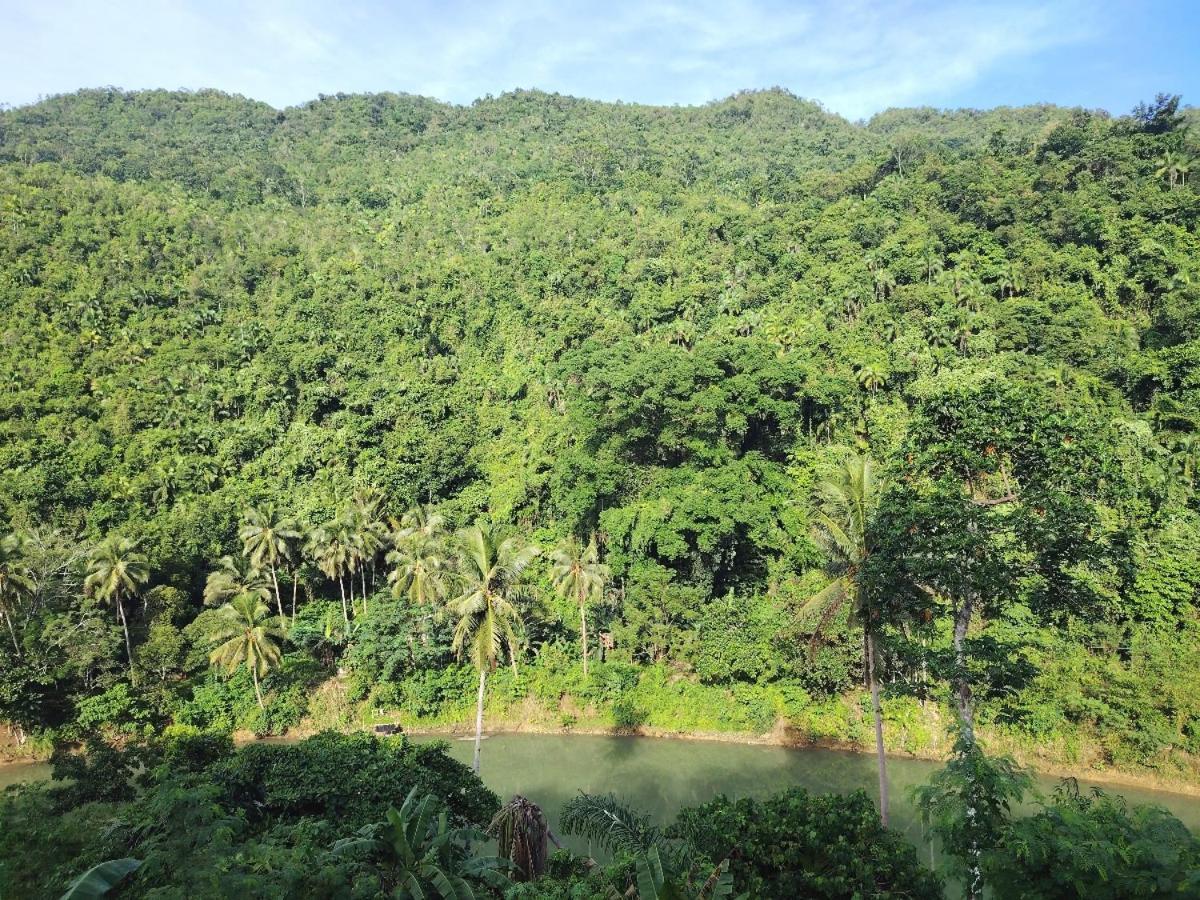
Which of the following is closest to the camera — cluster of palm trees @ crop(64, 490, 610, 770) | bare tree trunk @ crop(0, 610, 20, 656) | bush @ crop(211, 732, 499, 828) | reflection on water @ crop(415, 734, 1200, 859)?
bush @ crop(211, 732, 499, 828)

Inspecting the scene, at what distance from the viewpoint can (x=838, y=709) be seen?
27.9 meters

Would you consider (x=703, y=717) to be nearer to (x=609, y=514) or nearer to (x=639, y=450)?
(x=609, y=514)

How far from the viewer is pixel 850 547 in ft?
59.3

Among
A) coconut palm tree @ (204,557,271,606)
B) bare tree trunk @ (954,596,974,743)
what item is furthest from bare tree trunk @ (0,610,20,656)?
bare tree trunk @ (954,596,974,743)

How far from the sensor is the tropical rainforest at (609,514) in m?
11.4

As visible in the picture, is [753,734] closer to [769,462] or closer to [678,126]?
[769,462]

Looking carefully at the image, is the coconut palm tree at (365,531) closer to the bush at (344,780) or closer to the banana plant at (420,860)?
the bush at (344,780)

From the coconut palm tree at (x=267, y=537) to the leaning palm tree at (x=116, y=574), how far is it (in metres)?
5.23

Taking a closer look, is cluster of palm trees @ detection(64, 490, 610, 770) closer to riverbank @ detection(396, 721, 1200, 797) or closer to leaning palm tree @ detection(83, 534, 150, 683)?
leaning palm tree @ detection(83, 534, 150, 683)

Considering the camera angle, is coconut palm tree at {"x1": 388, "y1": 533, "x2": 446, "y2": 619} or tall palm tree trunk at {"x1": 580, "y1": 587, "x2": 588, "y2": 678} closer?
tall palm tree trunk at {"x1": 580, "y1": 587, "x2": 588, "y2": 678}

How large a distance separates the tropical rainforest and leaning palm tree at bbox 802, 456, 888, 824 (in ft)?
0.43

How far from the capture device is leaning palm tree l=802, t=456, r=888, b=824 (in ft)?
58.8

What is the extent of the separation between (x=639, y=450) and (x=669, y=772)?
17064 mm

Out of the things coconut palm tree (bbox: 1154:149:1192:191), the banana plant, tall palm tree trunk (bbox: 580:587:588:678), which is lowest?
tall palm tree trunk (bbox: 580:587:588:678)
